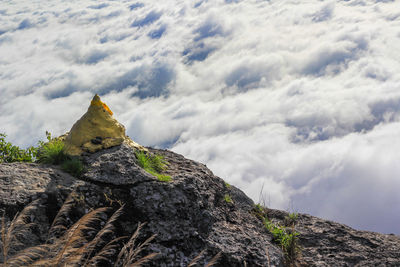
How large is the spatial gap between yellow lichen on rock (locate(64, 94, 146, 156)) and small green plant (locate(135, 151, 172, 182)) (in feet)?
1.91

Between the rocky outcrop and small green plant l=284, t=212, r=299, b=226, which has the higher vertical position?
small green plant l=284, t=212, r=299, b=226

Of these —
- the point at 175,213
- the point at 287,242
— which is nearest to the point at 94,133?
the point at 175,213

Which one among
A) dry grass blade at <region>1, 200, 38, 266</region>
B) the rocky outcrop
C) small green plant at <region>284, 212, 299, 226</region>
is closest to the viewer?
dry grass blade at <region>1, 200, 38, 266</region>

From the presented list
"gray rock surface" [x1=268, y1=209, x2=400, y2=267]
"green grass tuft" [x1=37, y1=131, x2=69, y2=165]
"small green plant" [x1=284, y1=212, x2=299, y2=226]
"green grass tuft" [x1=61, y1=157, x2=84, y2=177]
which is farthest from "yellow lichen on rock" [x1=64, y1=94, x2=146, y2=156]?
"gray rock surface" [x1=268, y1=209, x2=400, y2=267]

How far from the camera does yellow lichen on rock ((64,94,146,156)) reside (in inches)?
347

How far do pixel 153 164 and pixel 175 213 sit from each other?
75.1 inches

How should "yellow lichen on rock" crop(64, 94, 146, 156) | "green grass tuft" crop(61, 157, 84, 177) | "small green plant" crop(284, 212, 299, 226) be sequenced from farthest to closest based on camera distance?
"small green plant" crop(284, 212, 299, 226)
"yellow lichen on rock" crop(64, 94, 146, 156)
"green grass tuft" crop(61, 157, 84, 177)

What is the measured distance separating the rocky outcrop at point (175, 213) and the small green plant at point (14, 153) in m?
1.14

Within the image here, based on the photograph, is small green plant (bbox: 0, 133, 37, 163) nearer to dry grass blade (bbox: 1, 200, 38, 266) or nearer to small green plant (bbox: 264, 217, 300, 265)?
dry grass blade (bbox: 1, 200, 38, 266)

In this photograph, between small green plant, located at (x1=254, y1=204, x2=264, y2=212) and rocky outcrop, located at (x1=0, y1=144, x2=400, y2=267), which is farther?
small green plant, located at (x1=254, y1=204, x2=264, y2=212)

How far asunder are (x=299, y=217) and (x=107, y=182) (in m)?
6.14

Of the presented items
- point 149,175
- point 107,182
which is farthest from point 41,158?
point 149,175

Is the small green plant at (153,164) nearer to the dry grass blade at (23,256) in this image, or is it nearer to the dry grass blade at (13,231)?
the dry grass blade at (13,231)

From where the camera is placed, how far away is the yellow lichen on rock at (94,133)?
28.9 ft
